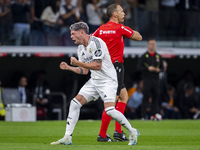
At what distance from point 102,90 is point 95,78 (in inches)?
9.2

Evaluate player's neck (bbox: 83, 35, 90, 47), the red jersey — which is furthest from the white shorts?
the red jersey

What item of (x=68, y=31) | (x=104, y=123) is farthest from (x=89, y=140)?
(x=68, y=31)

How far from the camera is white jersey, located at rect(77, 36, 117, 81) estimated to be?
24.7ft

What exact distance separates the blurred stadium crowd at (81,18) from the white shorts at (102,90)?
35.4 feet

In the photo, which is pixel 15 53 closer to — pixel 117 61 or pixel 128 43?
pixel 128 43

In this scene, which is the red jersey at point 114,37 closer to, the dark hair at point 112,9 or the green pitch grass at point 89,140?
the dark hair at point 112,9

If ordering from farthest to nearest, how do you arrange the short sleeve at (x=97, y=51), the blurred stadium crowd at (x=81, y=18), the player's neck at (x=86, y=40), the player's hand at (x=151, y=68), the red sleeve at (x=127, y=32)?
the blurred stadium crowd at (x=81, y=18) → the player's hand at (x=151, y=68) → the red sleeve at (x=127, y=32) → the player's neck at (x=86, y=40) → the short sleeve at (x=97, y=51)

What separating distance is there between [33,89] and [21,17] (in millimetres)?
2727

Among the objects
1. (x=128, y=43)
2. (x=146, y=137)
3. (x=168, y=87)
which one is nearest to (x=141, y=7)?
(x=128, y=43)

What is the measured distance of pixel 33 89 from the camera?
18484 millimetres

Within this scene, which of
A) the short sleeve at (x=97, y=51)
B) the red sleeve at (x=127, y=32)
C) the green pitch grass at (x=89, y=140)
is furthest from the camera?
the red sleeve at (x=127, y=32)

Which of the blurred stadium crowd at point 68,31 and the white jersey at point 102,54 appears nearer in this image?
the white jersey at point 102,54

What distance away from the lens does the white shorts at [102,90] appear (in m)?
7.62

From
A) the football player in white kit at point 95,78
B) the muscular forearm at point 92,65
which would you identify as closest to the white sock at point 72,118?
the football player in white kit at point 95,78
